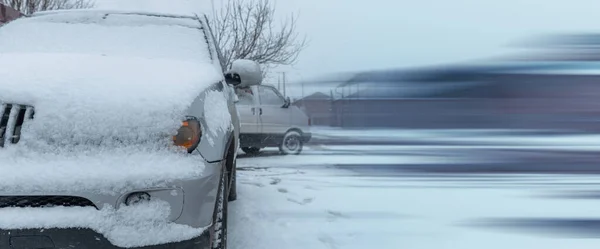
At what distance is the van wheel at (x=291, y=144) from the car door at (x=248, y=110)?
83 cm

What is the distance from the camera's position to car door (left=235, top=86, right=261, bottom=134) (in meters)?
8.67

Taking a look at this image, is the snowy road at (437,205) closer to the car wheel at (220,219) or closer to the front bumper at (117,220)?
the car wheel at (220,219)

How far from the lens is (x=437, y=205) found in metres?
4.41

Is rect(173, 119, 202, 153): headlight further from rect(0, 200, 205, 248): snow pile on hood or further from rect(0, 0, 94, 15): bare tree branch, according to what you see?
rect(0, 0, 94, 15): bare tree branch

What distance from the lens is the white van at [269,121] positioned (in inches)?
345

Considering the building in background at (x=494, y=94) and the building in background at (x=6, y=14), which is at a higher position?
the building in background at (x=6, y=14)

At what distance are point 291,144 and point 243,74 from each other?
6341 millimetres

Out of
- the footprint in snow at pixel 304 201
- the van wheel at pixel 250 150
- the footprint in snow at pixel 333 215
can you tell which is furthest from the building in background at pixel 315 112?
the footprint in snow at pixel 333 215

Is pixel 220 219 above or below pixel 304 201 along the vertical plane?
above

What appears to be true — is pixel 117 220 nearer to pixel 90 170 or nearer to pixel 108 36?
pixel 90 170

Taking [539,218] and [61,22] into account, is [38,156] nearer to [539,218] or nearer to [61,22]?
[61,22]

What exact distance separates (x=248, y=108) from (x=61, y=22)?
5.48 metres

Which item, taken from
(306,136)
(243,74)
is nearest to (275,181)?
(243,74)

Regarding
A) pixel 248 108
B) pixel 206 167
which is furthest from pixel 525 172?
pixel 248 108
